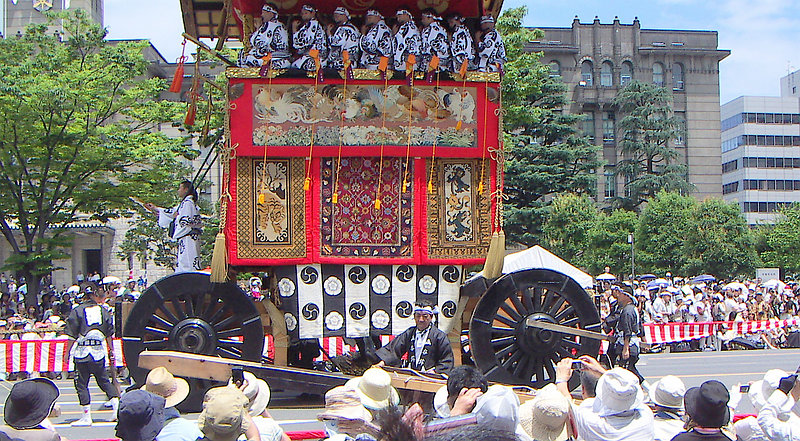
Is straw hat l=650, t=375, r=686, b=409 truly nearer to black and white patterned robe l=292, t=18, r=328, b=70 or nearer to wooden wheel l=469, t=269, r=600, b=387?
wooden wheel l=469, t=269, r=600, b=387

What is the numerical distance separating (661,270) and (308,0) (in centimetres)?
3573

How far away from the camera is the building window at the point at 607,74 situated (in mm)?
58406

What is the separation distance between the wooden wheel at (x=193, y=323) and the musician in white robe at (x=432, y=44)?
3.24 meters

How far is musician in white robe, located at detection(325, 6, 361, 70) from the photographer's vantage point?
9805 mm

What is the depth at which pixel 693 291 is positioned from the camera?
25.0m

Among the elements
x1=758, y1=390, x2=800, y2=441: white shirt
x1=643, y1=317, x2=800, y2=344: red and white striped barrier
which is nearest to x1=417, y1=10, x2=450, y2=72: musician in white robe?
x1=758, y1=390, x2=800, y2=441: white shirt

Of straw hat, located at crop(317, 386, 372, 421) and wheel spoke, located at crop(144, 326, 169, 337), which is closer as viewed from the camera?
straw hat, located at crop(317, 386, 372, 421)


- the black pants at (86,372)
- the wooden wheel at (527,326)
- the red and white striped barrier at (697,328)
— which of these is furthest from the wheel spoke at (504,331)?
the red and white striped barrier at (697,328)

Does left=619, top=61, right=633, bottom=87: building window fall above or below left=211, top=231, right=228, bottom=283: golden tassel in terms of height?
above

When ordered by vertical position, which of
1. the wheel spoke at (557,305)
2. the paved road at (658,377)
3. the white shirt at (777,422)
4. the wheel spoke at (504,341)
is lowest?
the paved road at (658,377)

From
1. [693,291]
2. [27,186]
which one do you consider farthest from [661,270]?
[27,186]

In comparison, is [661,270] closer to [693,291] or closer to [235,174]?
[693,291]

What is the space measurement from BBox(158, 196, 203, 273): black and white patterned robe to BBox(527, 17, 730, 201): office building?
4715cm

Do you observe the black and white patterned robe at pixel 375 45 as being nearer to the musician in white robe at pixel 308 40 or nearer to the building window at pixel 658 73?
the musician in white robe at pixel 308 40
